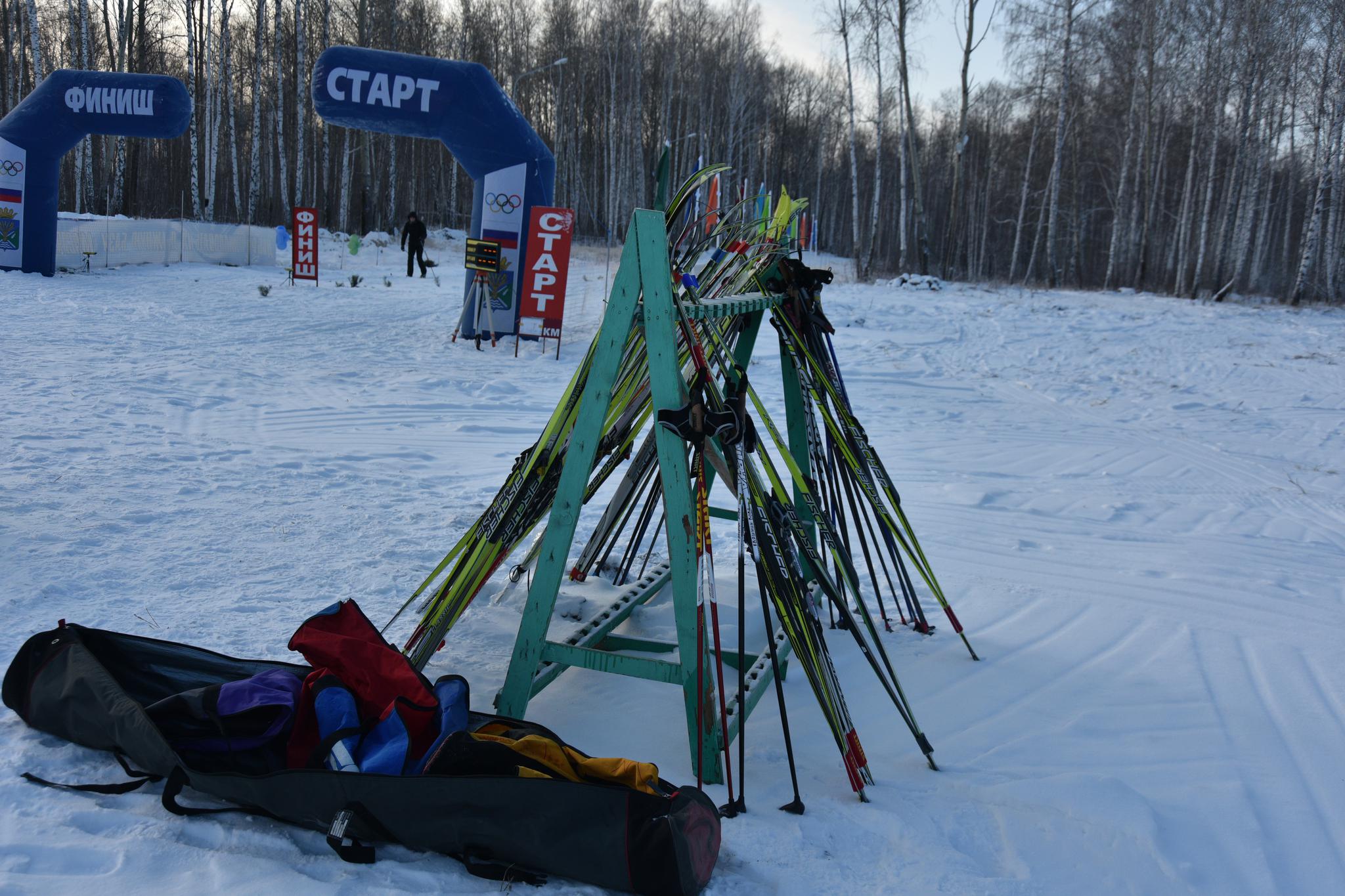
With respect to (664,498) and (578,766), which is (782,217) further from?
(578,766)

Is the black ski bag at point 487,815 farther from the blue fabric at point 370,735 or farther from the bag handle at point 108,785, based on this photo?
the blue fabric at point 370,735

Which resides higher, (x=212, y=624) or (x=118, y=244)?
(x=118, y=244)

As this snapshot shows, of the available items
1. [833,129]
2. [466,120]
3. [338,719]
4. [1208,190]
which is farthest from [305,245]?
[833,129]

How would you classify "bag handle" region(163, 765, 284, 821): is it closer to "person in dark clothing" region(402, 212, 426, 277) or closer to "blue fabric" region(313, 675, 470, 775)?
"blue fabric" region(313, 675, 470, 775)

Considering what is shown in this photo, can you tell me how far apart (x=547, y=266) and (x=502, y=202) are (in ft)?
3.36

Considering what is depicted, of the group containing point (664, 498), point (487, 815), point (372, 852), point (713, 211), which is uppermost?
point (713, 211)

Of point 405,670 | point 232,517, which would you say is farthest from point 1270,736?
point 232,517

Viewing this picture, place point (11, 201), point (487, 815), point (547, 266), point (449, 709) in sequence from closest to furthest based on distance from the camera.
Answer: point (487, 815) < point (449, 709) < point (547, 266) < point (11, 201)

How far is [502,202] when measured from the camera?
35.0ft

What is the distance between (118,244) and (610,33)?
18920mm

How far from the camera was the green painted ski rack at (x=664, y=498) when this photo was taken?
2.55m

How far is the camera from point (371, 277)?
60.4ft

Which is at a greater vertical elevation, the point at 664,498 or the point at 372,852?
the point at 664,498

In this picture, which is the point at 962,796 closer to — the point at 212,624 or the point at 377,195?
the point at 212,624
